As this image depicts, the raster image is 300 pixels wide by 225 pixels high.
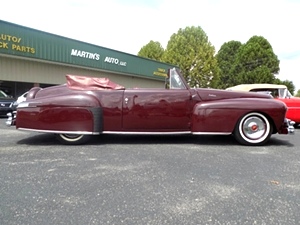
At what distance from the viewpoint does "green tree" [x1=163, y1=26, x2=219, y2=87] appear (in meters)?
28.8

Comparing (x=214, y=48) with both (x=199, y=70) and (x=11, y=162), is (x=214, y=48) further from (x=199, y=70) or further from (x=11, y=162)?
(x=11, y=162)

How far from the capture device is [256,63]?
120 ft

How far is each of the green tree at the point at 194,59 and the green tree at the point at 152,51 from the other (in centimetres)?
596

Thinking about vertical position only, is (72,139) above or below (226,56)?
below

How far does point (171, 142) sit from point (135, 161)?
1.57 metres

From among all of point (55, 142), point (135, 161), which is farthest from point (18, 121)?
point (135, 161)

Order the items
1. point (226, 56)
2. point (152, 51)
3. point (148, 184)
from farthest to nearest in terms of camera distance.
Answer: point (226, 56) < point (152, 51) < point (148, 184)

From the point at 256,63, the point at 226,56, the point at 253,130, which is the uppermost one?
the point at 226,56

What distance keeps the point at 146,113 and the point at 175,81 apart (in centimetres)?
94

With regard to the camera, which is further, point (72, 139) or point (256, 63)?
point (256, 63)

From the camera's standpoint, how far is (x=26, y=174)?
118 inches

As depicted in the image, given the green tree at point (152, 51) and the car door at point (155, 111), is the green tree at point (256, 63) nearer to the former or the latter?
the green tree at point (152, 51)

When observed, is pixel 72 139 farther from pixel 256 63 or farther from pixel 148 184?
pixel 256 63

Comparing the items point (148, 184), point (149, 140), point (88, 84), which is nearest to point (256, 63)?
point (149, 140)
